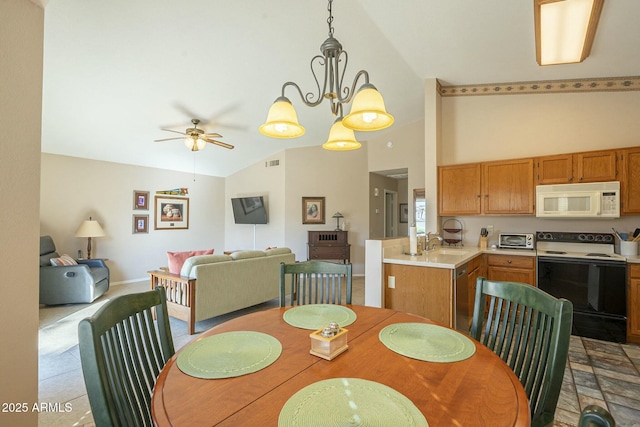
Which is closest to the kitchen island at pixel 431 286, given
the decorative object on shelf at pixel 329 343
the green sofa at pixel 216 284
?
the decorative object on shelf at pixel 329 343

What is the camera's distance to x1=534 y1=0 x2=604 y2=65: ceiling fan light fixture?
228 centimetres

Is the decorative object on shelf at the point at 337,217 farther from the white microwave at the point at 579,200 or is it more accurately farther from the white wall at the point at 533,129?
the white microwave at the point at 579,200

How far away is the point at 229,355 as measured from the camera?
1113 mm

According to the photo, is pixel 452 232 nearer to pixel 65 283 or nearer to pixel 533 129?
pixel 533 129

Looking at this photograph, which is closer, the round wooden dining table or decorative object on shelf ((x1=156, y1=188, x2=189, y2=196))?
the round wooden dining table

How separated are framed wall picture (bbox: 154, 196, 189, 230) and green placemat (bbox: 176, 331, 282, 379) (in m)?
5.82

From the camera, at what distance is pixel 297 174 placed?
6.38m

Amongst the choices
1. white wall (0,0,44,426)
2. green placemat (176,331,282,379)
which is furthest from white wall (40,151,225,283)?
green placemat (176,331,282,379)

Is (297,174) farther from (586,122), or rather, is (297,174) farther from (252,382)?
(252,382)

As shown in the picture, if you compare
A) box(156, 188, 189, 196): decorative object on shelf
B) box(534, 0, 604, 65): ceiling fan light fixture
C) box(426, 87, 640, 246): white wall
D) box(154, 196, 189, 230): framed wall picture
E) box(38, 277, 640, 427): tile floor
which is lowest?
Result: box(38, 277, 640, 427): tile floor

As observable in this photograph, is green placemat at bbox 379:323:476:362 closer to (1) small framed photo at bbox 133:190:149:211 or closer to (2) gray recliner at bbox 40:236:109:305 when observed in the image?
(2) gray recliner at bbox 40:236:109:305

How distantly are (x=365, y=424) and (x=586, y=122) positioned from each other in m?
4.48

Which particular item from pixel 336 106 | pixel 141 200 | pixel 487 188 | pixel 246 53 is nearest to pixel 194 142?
pixel 246 53

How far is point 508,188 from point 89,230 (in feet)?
21.6
